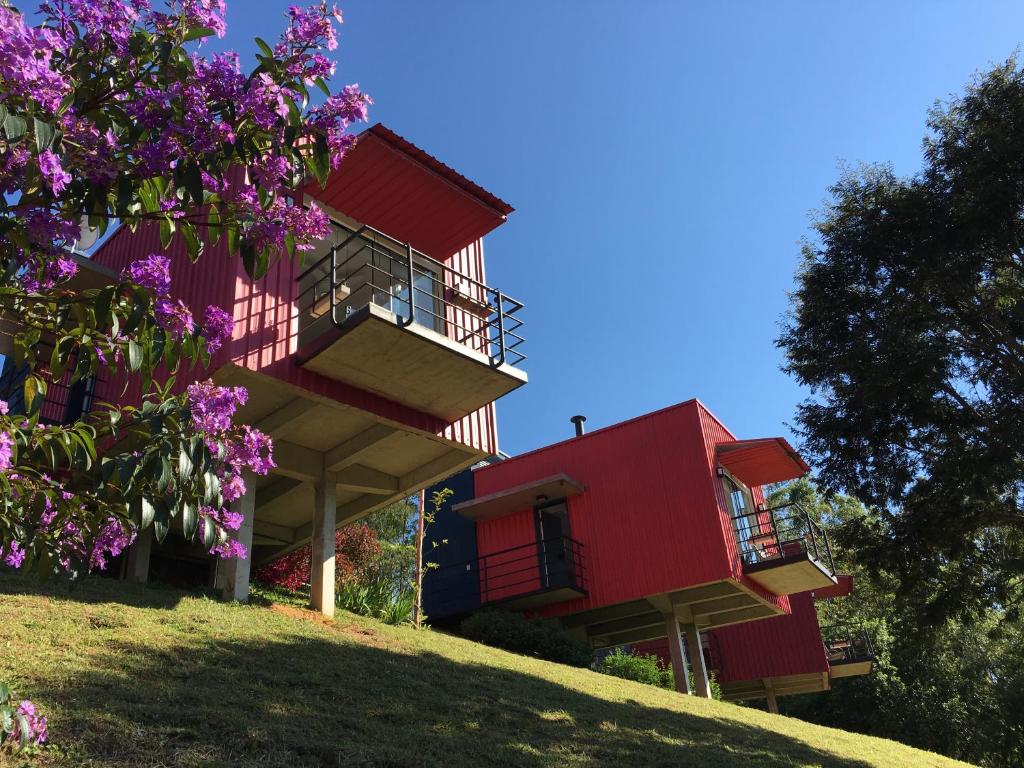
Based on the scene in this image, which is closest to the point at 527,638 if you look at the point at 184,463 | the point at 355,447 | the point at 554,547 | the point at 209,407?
the point at 554,547

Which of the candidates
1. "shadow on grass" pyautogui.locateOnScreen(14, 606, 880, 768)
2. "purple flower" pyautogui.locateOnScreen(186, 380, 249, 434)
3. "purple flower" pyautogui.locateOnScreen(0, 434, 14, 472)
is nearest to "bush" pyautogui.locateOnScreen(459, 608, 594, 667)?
"shadow on grass" pyautogui.locateOnScreen(14, 606, 880, 768)

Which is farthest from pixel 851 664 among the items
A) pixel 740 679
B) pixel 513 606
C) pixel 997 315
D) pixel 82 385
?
pixel 82 385

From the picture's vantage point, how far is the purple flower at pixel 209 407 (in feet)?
12.1

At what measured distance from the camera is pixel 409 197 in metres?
14.9

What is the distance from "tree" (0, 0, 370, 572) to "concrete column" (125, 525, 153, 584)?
10.2 metres

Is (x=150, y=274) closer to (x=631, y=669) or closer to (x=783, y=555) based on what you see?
(x=631, y=669)

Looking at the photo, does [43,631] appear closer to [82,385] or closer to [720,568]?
[82,385]

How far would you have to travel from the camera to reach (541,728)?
29.4 ft

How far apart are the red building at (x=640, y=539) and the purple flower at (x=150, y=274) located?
17.0 metres

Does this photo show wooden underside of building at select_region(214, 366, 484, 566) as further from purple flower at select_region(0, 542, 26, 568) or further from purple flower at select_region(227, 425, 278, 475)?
purple flower at select_region(227, 425, 278, 475)

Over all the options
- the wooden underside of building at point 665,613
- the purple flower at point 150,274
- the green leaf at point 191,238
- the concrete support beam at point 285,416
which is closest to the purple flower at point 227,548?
the purple flower at point 150,274

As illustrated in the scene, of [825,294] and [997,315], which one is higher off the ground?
[825,294]

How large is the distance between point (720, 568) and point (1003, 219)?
915 cm

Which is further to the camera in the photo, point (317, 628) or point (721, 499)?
point (721, 499)
